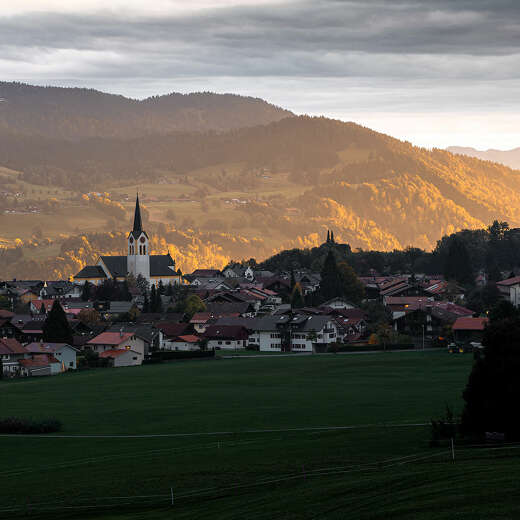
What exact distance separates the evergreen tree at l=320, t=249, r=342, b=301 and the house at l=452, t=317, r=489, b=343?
1655 inches

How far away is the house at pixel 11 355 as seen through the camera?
89312 mm

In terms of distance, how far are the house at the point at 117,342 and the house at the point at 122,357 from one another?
3.84 feet

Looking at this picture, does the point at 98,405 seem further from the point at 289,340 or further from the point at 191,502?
the point at 289,340

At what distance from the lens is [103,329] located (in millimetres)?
117875

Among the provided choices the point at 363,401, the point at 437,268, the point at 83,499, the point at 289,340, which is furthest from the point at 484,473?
the point at 437,268

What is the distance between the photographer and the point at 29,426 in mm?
51000

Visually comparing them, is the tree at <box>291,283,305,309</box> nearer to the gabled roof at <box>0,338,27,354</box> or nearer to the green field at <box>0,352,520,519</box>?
the gabled roof at <box>0,338,27,354</box>

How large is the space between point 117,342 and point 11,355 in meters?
11.2

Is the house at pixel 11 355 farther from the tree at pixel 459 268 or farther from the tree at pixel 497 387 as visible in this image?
the tree at pixel 459 268

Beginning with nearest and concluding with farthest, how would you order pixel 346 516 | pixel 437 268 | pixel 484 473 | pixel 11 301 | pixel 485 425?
pixel 346 516 < pixel 484 473 < pixel 485 425 < pixel 11 301 < pixel 437 268

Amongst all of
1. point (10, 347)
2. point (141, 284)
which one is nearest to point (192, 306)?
point (10, 347)

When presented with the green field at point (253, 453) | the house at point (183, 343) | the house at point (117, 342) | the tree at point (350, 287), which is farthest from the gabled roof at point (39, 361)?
the tree at point (350, 287)

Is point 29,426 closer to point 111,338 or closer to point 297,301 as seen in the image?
point 111,338

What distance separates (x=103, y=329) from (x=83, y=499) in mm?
87266
